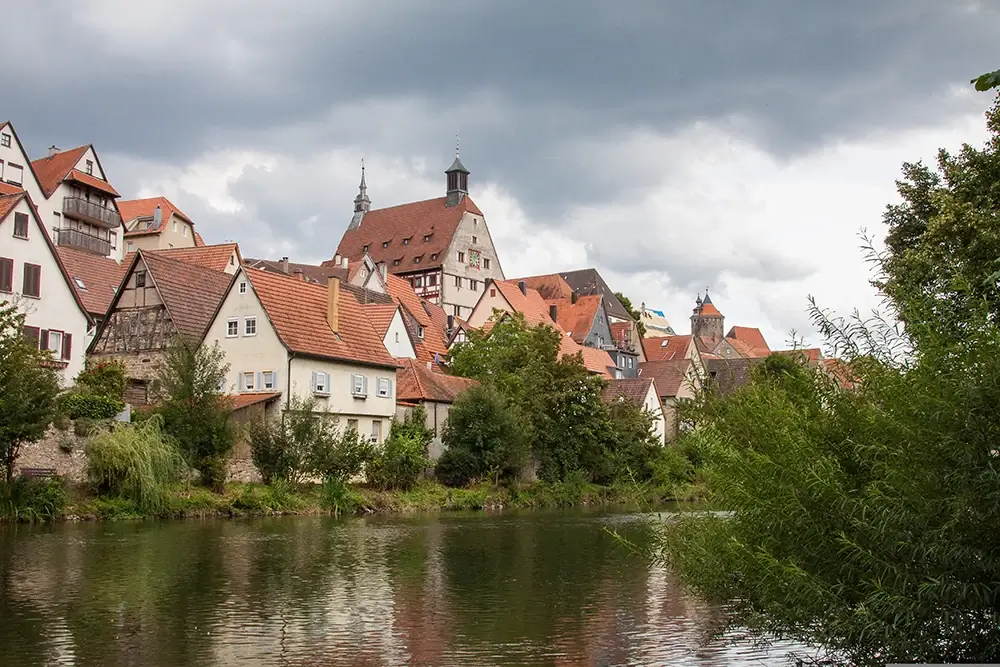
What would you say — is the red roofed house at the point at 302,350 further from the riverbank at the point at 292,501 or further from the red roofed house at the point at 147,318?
the riverbank at the point at 292,501

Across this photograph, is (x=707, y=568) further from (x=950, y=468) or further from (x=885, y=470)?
(x=950, y=468)

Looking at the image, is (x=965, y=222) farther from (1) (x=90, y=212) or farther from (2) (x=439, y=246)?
(2) (x=439, y=246)

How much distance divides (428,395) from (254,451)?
14810 millimetres

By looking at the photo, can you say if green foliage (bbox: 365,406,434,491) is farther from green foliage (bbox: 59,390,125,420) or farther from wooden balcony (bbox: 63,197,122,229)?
wooden balcony (bbox: 63,197,122,229)

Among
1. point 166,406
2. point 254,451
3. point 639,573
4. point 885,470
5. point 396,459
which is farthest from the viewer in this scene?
point 396,459

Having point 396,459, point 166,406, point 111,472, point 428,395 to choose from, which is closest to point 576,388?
point 428,395

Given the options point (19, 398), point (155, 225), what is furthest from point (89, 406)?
point (155, 225)

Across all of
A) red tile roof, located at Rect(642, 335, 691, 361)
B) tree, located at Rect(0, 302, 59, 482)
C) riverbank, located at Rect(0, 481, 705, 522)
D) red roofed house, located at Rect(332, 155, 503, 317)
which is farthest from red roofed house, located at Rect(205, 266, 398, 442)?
red tile roof, located at Rect(642, 335, 691, 361)

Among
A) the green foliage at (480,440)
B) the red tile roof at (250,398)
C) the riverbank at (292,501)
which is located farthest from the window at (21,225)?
the green foliage at (480,440)

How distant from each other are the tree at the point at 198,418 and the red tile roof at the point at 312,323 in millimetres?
8509

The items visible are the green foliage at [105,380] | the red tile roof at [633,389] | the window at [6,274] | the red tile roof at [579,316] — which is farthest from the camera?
the red tile roof at [579,316]

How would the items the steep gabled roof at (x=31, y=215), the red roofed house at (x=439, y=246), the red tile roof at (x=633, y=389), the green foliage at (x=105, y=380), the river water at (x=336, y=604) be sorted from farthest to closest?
the red roofed house at (x=439, y=246) < the red tile roof at (x=633, y=389) < the steep gabled roof at (x=31, y=215) < the green foliage at (x=105, y=380) < the river water at (x=336, y=604)

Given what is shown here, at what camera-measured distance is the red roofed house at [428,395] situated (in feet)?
195

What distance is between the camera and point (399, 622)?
17047 millimetres
